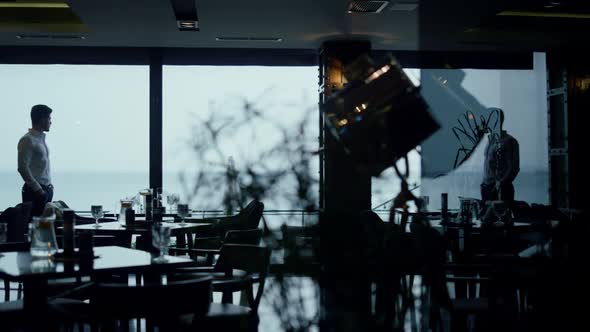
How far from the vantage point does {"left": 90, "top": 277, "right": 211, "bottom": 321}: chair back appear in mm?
2217

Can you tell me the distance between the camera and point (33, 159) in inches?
223

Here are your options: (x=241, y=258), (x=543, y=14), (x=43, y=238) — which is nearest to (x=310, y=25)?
(x=543, y=14)

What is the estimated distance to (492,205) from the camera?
4.31 m

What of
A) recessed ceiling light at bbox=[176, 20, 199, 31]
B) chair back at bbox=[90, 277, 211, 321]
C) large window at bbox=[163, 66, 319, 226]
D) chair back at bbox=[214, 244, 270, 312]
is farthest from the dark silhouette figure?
recessed ceiling light at bbox=[176, 20, 199, 31]

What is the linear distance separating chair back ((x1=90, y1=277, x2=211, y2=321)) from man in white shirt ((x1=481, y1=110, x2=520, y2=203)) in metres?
4.56

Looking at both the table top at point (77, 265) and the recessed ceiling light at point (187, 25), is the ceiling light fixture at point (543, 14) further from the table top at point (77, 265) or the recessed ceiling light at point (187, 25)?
the table top at point (77, 265)

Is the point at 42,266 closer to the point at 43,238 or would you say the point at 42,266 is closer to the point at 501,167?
the point at 43,238

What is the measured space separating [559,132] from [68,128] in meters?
5.76

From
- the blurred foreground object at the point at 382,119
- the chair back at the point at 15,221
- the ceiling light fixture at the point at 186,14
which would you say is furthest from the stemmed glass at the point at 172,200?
the blurred foreground object at the point at 382,119

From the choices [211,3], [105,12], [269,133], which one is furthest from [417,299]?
[105,12]

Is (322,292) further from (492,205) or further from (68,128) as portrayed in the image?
(68,128)

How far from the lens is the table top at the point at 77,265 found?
2504 millimetres

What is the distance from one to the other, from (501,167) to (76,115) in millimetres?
4815

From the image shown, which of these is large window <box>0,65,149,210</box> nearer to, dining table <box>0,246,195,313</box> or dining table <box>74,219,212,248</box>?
dining table <box>74,219,212,248</box>
